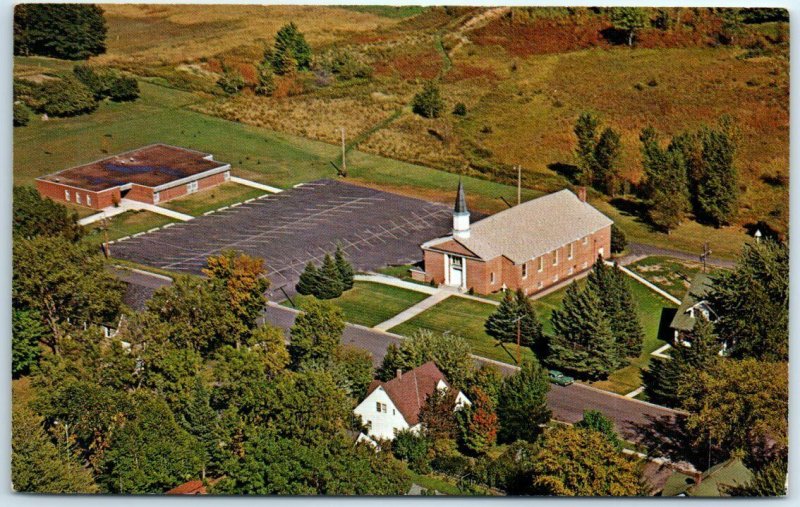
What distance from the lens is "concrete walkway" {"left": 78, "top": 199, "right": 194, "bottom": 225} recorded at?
59.8m

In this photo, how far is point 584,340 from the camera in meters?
51.9

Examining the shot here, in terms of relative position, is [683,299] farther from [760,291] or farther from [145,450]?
[145,450]

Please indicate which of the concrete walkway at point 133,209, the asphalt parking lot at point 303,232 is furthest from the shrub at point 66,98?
the asphalt parking lot at point 303,232

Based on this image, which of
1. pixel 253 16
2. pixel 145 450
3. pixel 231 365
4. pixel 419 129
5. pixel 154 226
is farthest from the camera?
pixel 419 129

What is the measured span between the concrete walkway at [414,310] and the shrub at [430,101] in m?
9.96

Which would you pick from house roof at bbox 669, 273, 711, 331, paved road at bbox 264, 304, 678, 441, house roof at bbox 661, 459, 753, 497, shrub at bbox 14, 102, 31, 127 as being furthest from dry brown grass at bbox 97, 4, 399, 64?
house roof at bbox 661, 459, 753, 497

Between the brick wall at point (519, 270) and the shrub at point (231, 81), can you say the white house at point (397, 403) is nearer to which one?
the brick wall at point (519, 270)

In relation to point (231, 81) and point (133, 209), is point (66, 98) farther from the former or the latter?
point (231, 81)

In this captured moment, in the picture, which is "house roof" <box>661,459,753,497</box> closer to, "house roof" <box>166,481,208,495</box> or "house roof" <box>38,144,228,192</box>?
"house roof" <box>166,481,208,495</box>

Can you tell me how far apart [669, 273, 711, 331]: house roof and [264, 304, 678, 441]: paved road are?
14.6 ft

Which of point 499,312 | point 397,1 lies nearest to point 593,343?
point 499,312

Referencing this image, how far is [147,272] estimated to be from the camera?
5628 cm

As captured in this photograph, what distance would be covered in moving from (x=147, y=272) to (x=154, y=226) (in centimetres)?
387

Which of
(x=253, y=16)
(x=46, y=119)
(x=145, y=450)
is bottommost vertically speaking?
(x=145, y=450)
